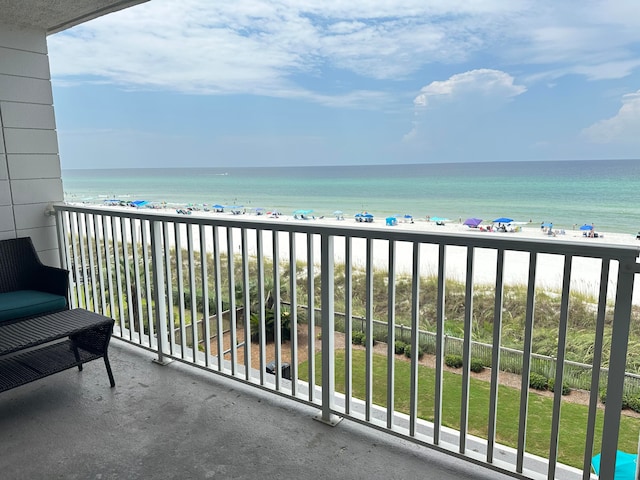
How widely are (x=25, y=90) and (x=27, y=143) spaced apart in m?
0.45

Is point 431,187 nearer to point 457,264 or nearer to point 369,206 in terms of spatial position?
point 369,206

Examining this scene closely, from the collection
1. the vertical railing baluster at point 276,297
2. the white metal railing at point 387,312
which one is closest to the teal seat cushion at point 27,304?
the white metal railing at point 387,312

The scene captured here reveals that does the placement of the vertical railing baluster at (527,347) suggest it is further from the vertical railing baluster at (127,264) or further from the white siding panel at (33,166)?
the white siding panel at (33,166)

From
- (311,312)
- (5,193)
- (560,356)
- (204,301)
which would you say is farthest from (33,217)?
(560,356)

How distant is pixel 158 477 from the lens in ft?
6.45

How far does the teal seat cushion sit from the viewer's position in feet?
10.0

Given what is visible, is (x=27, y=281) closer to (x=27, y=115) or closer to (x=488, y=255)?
(x=27, y=115)

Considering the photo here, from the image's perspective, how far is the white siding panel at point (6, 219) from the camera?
374 centimetres

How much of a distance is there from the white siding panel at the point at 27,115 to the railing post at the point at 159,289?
1859 millimetres

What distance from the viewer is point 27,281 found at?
143 inches

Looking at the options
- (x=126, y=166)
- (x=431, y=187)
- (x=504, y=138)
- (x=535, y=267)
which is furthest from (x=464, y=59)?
(x=535, y=267)

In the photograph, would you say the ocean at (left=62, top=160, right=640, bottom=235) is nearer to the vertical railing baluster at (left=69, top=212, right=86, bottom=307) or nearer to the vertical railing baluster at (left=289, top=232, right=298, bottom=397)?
the vertical railing baluster at (left=69, top=212, right=86, bottom=307)

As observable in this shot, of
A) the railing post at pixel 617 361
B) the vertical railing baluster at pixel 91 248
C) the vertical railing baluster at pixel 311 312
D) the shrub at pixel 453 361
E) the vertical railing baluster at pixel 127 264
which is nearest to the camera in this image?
the railing post at pixel 617 361

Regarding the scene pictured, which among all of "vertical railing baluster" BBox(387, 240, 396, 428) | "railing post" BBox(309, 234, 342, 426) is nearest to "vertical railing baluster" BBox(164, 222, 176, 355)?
"railing post" BBox(309, 234, 342, 426)
